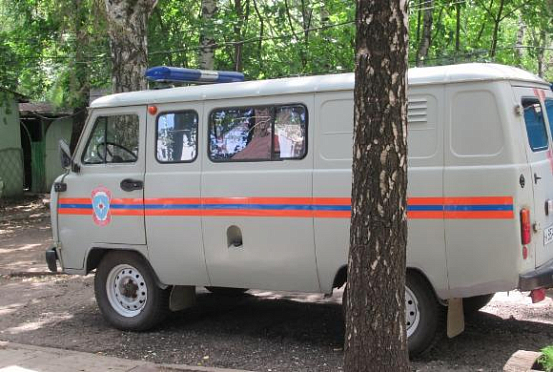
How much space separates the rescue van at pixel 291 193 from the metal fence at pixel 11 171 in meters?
15.1

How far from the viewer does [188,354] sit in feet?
20.1

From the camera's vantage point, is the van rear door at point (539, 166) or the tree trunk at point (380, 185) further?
the van rear door at point (539, 166)

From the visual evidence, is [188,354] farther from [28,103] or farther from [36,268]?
[28,103]

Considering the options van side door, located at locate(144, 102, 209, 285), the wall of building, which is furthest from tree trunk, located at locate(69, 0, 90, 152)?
van side door, located at locate(144, 102, 209, 285)

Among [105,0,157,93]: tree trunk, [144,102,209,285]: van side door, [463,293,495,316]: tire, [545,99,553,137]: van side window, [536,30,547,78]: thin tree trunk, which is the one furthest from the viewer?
[536,30,547,78]: thin tree trunk

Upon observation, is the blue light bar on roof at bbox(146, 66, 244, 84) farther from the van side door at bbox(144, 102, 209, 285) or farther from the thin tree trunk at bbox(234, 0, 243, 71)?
the thin tree trunk at bbox(234, 0, 243, 71)

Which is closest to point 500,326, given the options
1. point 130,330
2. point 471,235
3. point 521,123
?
point 471,235

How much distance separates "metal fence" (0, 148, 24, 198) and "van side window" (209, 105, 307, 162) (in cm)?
1646

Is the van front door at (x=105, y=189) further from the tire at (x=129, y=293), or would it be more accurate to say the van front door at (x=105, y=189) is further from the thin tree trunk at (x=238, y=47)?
the thin tree trunk at (x=238, y=47)

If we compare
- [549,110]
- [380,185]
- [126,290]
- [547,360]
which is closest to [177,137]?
[126,290]

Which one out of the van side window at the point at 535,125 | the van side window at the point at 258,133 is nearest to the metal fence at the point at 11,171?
the van side window at the point at 258,133

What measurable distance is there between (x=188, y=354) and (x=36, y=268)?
544cm

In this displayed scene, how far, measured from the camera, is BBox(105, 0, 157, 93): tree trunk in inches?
386

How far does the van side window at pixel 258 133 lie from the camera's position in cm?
591
